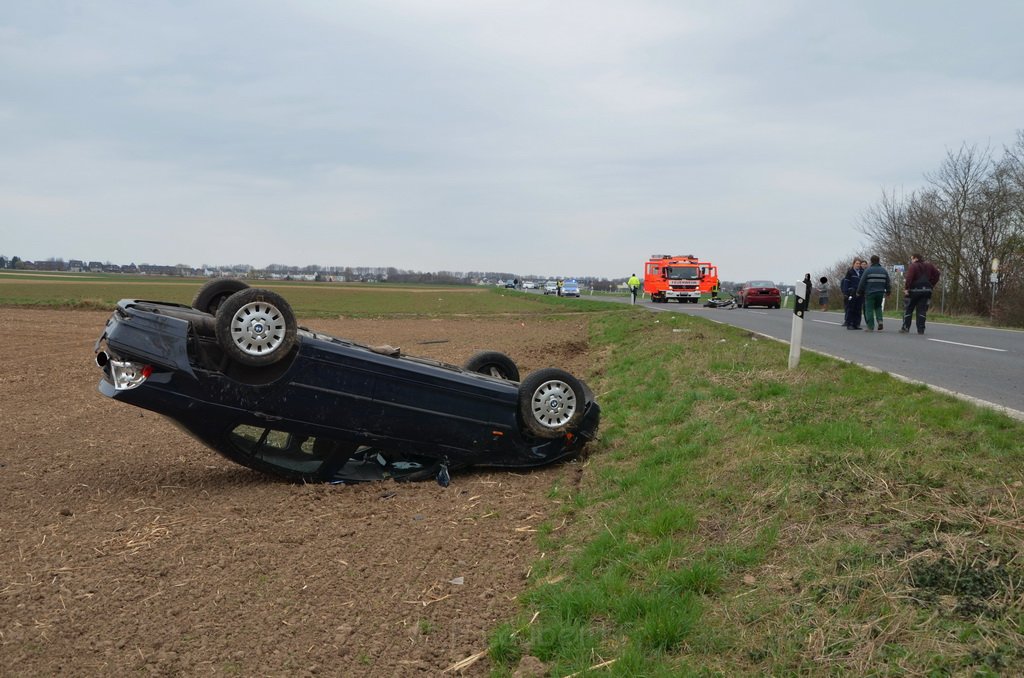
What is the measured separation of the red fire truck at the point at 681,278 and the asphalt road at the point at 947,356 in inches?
1100

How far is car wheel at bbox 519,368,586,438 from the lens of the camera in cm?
734

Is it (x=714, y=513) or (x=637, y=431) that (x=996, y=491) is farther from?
(x=637, y=431)

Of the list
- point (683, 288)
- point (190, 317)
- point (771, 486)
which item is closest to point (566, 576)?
point (771, 486)

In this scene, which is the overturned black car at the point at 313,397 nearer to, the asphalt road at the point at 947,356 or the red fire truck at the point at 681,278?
the asphalt road at the point at 947,356

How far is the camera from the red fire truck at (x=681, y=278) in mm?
48219

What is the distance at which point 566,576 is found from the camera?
189 inches

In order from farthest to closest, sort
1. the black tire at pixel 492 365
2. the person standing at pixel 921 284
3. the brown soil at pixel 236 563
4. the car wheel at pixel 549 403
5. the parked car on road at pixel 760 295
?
the parked car on road at pixel 760 295, the person standing at pixel 921 284, the black tire at pixel 492 365, the car wheel at pixel 549 403, the brown soil at pixel 236 563

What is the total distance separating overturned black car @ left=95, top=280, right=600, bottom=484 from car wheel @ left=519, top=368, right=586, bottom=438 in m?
0.01

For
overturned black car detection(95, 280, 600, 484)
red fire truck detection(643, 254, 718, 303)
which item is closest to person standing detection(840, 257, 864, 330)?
overturned black car detection(95, 280, 600, 484)

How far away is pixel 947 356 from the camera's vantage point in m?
12.5

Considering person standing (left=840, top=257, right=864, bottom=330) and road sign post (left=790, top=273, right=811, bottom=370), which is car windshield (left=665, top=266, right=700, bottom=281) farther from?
road sign post (left=790, top=273, right=811, bottom=370)

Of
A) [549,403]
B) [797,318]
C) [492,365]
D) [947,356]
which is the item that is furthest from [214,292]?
[947,356]

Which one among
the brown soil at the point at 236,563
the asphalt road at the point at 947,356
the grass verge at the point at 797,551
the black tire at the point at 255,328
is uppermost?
the black tire at the point at 255,328

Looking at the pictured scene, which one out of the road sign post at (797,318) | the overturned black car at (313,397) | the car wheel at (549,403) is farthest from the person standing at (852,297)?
the car wheel at (549,403)
